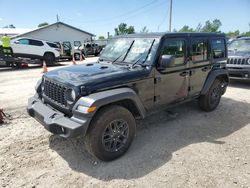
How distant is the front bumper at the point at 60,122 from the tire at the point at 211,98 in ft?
11.1

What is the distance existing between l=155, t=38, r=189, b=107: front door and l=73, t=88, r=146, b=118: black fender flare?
0.66 metres

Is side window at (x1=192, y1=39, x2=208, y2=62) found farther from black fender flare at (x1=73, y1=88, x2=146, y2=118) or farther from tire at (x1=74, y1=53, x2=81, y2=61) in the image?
tire at (x1=74, y1=53, x2=81, y2=61)

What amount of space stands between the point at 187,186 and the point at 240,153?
4.47 ft

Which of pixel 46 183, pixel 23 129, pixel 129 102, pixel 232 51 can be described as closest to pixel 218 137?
pixel 129 102

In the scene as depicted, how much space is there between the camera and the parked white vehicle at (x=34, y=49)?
560 inches

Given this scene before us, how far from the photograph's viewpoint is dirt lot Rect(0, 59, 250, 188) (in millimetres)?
2930

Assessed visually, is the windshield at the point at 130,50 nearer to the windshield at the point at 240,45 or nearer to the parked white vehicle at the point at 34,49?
the windshield at the point at 240,45

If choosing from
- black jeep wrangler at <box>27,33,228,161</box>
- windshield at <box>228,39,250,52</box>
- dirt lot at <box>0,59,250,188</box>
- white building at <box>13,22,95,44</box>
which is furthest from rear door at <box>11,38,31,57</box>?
white building at <box>13,22,95,44</box>

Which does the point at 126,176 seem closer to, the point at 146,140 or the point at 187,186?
the point at 187,186

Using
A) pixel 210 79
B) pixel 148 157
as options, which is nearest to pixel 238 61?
pixel 210 79

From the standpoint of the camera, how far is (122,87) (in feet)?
11.1

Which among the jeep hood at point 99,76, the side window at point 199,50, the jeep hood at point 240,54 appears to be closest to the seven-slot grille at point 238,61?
the jeep hood at point 240,54

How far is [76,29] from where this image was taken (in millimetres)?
32469

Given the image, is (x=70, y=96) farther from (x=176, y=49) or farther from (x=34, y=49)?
(x=34, y=49)
